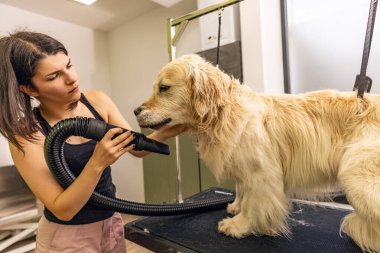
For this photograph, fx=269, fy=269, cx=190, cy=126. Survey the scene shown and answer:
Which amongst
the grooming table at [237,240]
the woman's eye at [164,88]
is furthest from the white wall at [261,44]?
the woman's eye at [164,88]

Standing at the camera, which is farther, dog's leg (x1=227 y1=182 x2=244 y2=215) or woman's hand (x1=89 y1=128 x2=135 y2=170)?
dog's leg (x1=227 y1=182 x2=244 y2=215)

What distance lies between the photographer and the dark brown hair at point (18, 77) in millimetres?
994

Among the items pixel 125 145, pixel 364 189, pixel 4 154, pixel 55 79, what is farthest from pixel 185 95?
pixel 4 154

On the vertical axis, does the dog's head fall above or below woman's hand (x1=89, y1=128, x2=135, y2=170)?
above

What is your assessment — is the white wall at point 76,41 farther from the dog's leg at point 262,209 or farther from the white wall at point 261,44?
the dog's leg at point 262,209

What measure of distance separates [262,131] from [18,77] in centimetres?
100

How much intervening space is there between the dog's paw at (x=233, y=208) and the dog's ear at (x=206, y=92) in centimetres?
52

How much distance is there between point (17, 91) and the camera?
103 centimetres

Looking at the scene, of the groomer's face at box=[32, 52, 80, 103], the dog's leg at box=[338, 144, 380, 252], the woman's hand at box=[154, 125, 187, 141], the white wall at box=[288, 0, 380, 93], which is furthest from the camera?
the white wall at box=[288, 0, 380, 93]

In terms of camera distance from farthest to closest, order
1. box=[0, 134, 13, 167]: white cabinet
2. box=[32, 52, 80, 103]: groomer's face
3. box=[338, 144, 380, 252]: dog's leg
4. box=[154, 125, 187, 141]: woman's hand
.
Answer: box=[0, 134, 13, 167]: white cabinet → box=[154, 125, 187, 141]: woman's hand → box=[32, 52, 80, 103]: groomer's face → box=[338, 144, 380, 252]: dog's leg

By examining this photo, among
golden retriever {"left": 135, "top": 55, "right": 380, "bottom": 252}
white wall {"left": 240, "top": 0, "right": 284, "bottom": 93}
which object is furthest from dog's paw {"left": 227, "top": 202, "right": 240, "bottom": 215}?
white wall {"left": 240, "top": 0, "right": 284, "bottom": 93}

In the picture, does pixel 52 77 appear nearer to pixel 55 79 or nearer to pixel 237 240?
pixel 55 79

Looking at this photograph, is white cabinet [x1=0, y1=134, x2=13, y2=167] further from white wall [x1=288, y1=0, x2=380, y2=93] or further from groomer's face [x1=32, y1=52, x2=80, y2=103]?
white wall [x1=288, y1=0, x2=380, y2=93]

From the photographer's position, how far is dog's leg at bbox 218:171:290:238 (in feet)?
3.70
